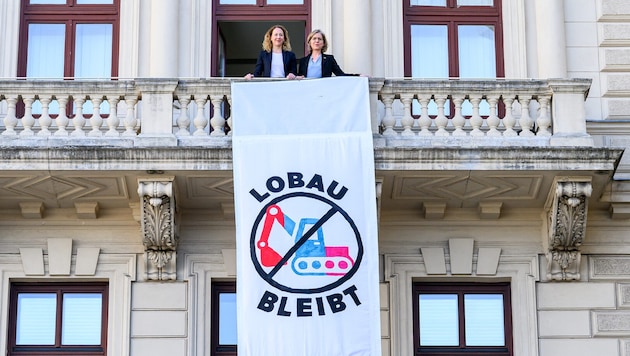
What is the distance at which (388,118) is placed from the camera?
22.8 metres

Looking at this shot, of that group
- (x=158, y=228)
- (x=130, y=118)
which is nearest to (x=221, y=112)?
(x=130, y=118)

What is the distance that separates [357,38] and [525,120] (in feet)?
8.97

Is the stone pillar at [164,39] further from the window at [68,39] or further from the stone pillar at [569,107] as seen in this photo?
the stone pillar at [569,107]

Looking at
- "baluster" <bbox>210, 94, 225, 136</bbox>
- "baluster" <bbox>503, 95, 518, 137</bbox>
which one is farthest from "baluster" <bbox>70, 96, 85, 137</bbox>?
"baluster" <bbox>503, 95, 518, 137</bbox>

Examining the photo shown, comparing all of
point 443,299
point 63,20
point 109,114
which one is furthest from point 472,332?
point 63,20

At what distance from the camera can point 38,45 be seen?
2462cm

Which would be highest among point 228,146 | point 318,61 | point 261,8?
point 261,8

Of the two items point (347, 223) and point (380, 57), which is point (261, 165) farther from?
point (380, 57)

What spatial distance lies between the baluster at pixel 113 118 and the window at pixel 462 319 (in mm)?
4520

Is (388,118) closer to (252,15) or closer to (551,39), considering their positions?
(551,39)

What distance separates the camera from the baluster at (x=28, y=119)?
22625 millimetres

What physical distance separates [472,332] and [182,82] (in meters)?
5.11

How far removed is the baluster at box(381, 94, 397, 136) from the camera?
895 inches

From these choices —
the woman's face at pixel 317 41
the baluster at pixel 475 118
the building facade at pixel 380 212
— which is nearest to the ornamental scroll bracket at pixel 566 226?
the building facade at pixel 380 212
